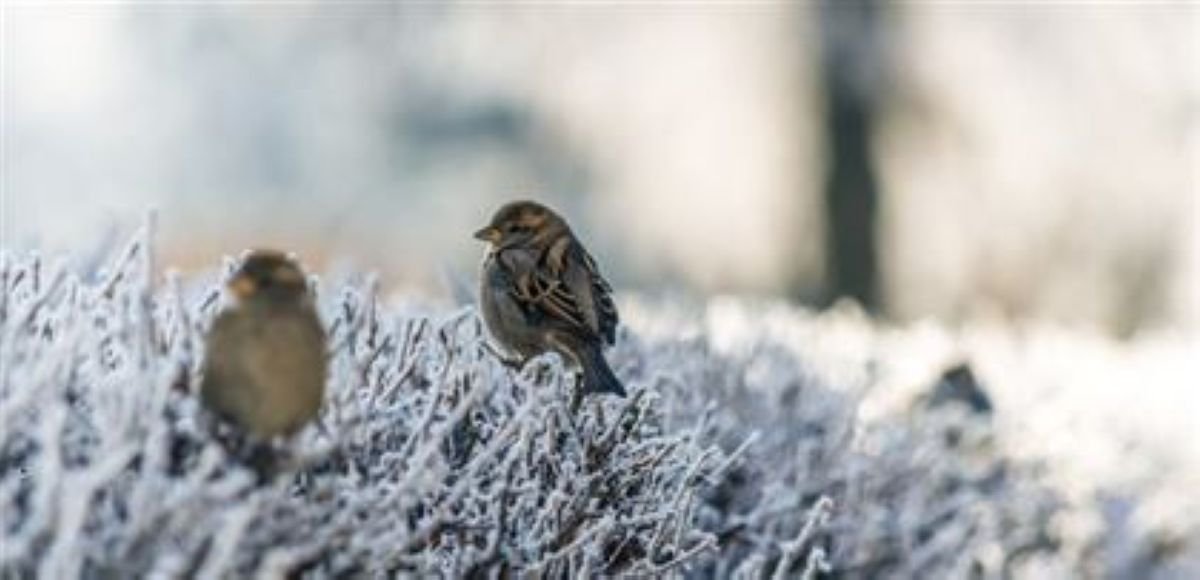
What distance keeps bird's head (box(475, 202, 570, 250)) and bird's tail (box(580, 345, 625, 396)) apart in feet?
1.08

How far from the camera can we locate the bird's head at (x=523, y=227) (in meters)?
7.04

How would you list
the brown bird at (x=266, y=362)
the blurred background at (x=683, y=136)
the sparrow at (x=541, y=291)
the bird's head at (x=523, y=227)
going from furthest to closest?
the blurred background at (x=683, y=136)
the bird's head at (x=523, y=227)
the sparrow at (x=541, y=291)
the brown bird at (x=266, y=362)

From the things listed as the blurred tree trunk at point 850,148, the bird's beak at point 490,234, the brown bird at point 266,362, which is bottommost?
the brown bird at point 266,362

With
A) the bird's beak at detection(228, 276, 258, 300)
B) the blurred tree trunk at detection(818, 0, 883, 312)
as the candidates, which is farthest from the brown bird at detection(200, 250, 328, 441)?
the blurred tree trunk at detection(818, 0, 883, 312)

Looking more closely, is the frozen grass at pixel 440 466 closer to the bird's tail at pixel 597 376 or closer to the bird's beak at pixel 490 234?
the bird's tail at pixel 597 376

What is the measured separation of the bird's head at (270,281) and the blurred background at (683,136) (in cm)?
1711

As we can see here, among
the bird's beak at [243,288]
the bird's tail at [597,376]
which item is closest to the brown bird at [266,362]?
the bird's beak at [243,288]

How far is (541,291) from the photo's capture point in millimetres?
6906

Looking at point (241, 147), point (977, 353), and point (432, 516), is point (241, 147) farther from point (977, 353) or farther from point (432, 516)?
point (432, 516)

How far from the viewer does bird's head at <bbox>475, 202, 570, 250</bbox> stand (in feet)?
23.1

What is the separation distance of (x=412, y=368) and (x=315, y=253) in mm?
14805

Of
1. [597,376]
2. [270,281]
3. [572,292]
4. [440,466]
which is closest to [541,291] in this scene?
[572,292]

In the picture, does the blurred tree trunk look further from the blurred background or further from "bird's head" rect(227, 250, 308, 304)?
"bird's head" rect(227, 250, 308, 304)

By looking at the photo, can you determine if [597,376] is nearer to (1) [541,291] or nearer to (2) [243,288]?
(1) [541,291]
